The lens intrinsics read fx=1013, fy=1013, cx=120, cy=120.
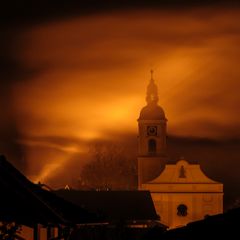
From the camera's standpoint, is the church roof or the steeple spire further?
the steeple spire

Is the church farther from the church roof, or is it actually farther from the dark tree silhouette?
the dark tree silhouette

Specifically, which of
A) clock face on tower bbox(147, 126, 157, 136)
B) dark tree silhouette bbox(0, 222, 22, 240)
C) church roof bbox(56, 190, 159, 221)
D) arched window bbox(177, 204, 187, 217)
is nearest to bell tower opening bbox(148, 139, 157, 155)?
clock face on tower bbox(147, 126, 157, 136)

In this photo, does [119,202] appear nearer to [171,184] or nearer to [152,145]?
[171,184]

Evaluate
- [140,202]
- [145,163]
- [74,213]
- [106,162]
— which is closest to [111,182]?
[106,162]

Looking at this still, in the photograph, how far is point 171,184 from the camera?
89.9 meters

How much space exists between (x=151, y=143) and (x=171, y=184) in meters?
5.64

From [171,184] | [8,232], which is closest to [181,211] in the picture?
[171,184]

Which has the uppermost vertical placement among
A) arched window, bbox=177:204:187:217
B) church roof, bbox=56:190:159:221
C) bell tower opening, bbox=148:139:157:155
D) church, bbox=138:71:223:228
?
bell tower opening, bbox=148:139:157:155

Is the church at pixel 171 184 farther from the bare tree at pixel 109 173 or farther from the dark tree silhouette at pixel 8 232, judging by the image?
the dark tree silhouette at pixel 8 232

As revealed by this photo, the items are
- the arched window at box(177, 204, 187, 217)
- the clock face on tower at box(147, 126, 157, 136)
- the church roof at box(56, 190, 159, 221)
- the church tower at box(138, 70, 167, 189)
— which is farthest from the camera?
the clock face on tower at box(147, 126, 157, 136)

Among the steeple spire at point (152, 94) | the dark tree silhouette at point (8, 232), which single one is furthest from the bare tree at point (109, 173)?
the dark tree silhouette at point (8, 232)

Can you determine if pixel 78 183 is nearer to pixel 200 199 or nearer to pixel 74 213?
pixel 200 199

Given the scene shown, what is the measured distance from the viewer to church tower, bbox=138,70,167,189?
9256cm

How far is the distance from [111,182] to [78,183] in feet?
11.5
